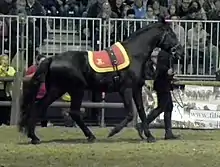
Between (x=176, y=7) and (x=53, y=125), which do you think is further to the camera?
(x=176, y=7)

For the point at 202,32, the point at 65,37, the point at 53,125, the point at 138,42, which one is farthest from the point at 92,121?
the point at 138,42

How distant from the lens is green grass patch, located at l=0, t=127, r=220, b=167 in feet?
36.1

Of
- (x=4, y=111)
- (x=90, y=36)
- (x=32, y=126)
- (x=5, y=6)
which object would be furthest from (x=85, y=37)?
(x=32, y=126)

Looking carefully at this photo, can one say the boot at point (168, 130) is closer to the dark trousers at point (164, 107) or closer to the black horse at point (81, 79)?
the dark trousers at point (164, 107)

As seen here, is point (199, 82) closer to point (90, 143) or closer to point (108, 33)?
point (108, 33)

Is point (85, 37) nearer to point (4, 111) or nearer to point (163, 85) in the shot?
point (4, 111)

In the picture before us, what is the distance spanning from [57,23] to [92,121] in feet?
8.82

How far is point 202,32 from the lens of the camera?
61.9ft

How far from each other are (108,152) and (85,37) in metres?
7.42

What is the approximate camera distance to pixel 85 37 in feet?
61.8

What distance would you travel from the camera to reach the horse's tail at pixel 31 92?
1330 cm

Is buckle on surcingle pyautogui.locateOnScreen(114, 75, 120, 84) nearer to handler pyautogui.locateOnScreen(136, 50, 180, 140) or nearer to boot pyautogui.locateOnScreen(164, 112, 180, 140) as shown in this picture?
handler pyautogui.locateOnScreen(136, 50, 180, 140)

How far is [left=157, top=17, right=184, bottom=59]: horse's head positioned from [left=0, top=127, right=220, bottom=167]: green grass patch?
5.78 ft

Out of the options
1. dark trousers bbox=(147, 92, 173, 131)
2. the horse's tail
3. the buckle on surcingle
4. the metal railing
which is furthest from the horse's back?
the metal railing
